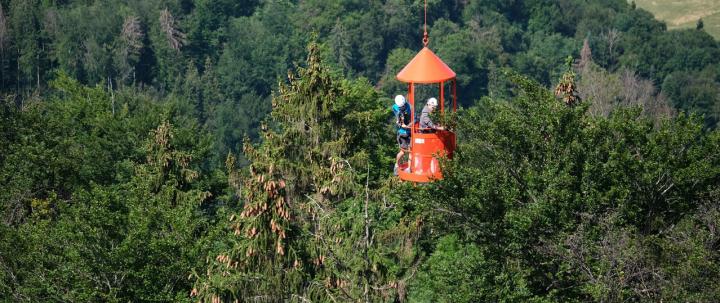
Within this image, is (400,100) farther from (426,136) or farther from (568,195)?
(568,195)

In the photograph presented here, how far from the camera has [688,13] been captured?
144625 mm

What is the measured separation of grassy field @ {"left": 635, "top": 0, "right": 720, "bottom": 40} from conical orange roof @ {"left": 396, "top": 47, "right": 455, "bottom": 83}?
11765 centimetres

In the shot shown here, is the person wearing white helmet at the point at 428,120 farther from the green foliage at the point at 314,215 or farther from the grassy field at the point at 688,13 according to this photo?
the grassy field at the point at 688,13

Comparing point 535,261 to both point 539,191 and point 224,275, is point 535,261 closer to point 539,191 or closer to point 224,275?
point 539,191

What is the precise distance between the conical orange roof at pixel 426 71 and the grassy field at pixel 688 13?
118 m

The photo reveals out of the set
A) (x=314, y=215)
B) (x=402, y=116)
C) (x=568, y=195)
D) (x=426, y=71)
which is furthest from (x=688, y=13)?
(x=568, y=195)

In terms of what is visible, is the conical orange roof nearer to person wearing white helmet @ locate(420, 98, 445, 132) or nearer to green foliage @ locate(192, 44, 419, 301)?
person wearing white helmet @ locate(420, 98, 445, 132)

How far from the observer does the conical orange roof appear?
25812mm

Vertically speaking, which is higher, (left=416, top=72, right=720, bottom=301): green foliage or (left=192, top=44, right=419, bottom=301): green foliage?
(left=416, top=72, right=720, bottom=301): green foliage

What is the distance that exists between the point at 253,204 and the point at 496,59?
10770 cm

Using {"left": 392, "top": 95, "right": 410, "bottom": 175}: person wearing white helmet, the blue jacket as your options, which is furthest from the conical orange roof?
the blue jacket

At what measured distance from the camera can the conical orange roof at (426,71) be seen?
25.8m

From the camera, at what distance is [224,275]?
82.3ft

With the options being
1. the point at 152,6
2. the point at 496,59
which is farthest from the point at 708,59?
the point at 152,6
